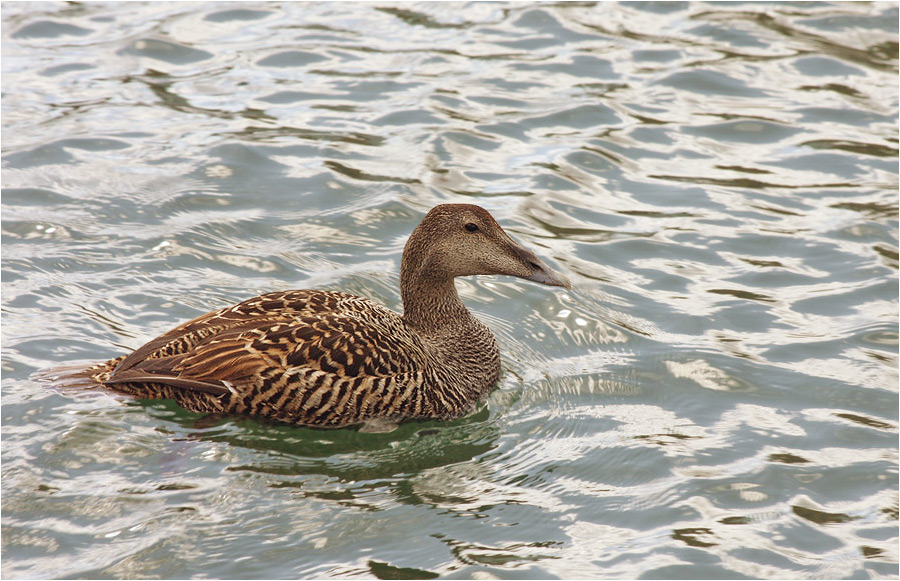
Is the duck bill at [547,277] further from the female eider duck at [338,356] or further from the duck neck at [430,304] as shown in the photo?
the duck neck at [430,304]

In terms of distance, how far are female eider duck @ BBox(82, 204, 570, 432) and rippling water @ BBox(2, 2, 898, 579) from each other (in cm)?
19

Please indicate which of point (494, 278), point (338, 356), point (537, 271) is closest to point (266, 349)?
point (338, 356)

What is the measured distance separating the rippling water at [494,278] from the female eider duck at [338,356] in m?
0.19

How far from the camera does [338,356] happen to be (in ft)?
20.6

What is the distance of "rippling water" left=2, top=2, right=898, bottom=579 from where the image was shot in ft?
18.5

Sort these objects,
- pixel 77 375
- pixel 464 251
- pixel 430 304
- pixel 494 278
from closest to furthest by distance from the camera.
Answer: pixel 77 375 → pixel 464 251 → pixel 430 304 → pixel 494 278

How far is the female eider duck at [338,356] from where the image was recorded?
20.3ft

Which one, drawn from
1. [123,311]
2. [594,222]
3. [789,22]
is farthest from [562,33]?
[123,311]

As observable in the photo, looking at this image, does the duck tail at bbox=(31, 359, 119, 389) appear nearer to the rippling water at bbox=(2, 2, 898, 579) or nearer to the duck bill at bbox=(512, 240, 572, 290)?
the rippling water at bbox=(2, 2, 898, 579)

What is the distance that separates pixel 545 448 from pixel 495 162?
14.2 ft

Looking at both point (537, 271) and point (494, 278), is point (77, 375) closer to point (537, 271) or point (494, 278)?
point (537, 271)

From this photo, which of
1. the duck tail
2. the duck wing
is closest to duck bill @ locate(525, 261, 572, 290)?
the duck wing

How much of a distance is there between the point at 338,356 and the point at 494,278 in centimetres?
258

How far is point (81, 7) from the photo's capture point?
43.2 feet
